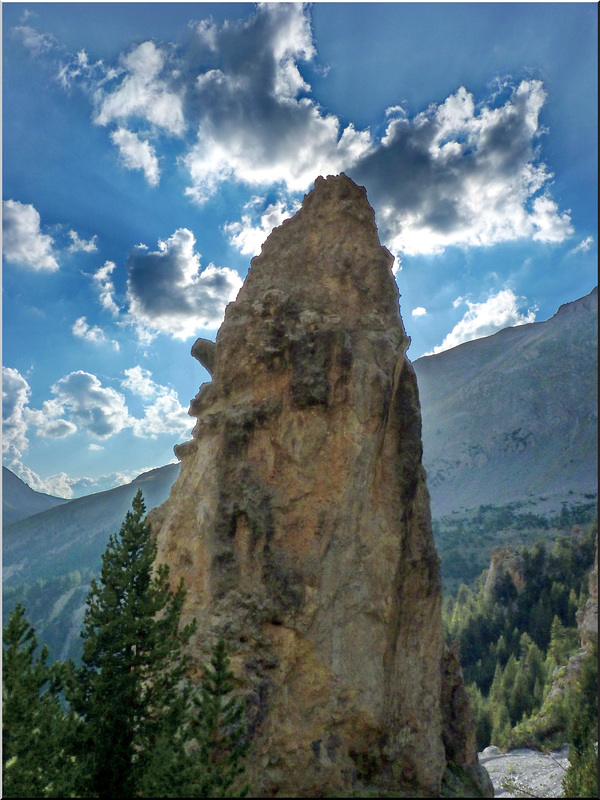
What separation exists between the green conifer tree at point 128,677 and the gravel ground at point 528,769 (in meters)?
43.5

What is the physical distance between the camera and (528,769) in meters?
52.0

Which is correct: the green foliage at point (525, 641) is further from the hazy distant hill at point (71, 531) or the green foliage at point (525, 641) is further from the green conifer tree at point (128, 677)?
the hazy distant hill at point (71, 531)

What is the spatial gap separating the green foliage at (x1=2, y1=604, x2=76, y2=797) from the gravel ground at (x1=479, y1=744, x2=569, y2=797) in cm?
4565

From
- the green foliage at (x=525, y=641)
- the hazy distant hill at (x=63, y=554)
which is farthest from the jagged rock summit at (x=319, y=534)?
the hazy distant hill at (x=63, y=554)

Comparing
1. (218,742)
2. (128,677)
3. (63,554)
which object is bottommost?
(63,554)

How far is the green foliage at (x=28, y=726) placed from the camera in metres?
12.2

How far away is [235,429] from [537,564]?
346 feet

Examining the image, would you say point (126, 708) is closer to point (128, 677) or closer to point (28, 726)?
point (128, 677)

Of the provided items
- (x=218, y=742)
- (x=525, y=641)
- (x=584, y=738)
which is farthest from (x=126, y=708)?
(x=525, y=641)

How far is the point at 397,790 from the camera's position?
17281 mm

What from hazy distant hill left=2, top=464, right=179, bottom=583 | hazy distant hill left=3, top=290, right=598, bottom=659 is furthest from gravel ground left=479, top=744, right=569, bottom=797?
hazy distant hill left=2, top=464, right=179, bottom=583

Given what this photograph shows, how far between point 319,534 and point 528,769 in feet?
170

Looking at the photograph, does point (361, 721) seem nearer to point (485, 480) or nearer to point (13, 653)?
point (13, 653)

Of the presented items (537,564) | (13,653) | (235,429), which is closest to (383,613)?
(235,429)
